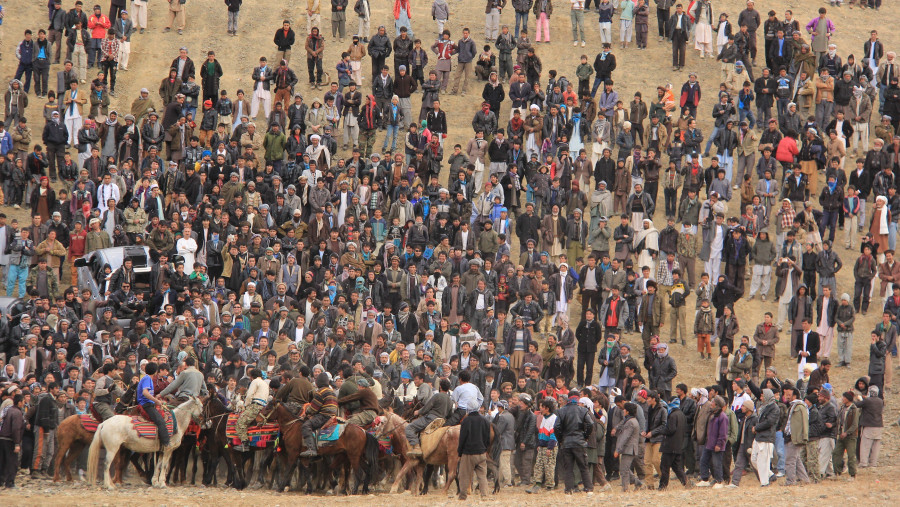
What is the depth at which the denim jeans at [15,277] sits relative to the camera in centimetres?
2844

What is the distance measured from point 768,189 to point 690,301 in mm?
3779

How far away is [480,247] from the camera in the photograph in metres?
29.0

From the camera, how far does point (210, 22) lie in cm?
4166

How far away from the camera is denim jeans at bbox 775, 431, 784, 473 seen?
72.4 ft

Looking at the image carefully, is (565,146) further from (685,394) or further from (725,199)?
(685,394)

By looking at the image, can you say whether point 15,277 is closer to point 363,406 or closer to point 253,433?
point 253,433

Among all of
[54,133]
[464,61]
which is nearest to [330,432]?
[54,133]

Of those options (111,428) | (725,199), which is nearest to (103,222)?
(111,428)

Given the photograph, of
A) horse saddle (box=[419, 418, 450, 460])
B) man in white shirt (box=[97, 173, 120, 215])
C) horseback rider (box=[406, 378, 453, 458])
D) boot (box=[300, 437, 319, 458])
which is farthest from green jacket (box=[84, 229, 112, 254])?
horse saddle (box=[419, 418, 450, 460])

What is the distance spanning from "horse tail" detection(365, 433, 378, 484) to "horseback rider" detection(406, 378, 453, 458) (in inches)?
20.6

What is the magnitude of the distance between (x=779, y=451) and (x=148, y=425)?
419 inches

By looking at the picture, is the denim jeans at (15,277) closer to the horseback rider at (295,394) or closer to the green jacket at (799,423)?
the horseback rider at (295,394)

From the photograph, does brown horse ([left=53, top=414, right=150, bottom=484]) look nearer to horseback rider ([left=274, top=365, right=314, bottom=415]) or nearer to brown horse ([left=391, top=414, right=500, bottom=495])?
horseback rider ([left=274, top=365, right=314, bottom=415])

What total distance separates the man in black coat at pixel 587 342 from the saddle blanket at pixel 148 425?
31.5 ft
